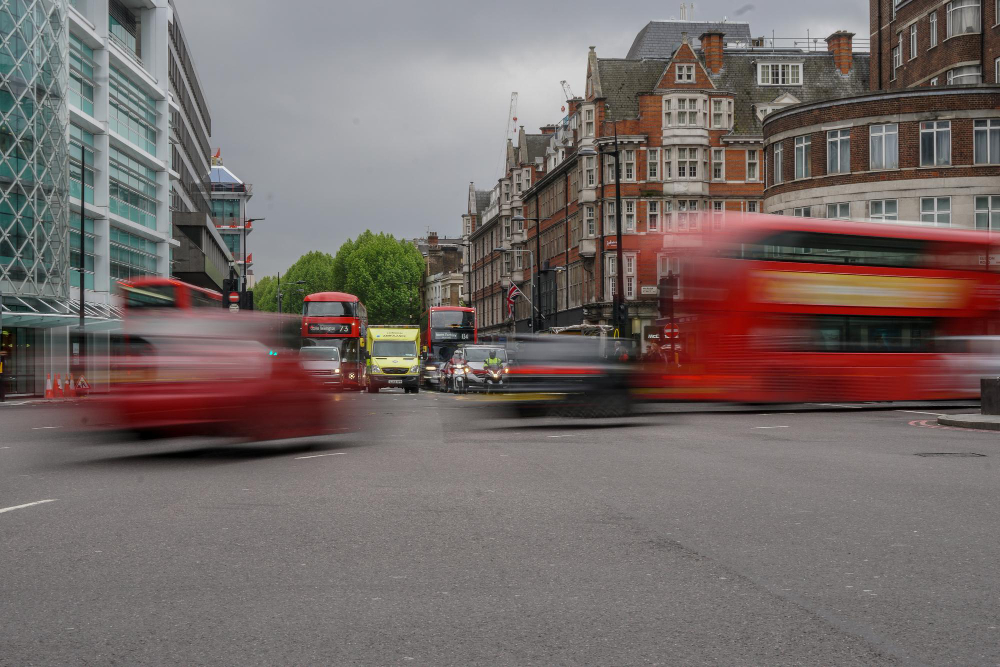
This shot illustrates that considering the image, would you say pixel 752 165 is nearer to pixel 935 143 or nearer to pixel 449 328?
pixel 449 328

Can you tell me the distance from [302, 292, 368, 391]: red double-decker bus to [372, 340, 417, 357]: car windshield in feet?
2.94

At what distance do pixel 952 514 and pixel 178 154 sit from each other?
6995 centimetres

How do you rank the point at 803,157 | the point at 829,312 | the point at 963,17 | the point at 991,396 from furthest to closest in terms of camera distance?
the point at 803,157 → the point at 963,17 → the point at 829,312 → the point at 991,396

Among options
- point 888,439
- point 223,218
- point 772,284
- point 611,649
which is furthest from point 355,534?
point 223,218

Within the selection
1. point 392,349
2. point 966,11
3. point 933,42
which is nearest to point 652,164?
point 933,42

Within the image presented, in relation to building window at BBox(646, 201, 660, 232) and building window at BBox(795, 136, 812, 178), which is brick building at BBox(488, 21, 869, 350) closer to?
building window at BBox(646, 201, 660, 232)

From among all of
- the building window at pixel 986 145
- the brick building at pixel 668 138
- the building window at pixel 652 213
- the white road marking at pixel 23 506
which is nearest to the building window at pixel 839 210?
the building window at pixel 986 145

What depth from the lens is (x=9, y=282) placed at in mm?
45594

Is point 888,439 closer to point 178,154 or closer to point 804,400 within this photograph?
point 804,400

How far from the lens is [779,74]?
2672 inches

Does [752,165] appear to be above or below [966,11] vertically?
below

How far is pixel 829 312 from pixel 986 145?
23357 millimetres

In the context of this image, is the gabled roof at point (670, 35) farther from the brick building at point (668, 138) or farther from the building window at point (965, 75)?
the building window at point (965, 75)

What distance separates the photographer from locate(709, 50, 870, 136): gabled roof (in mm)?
66000
